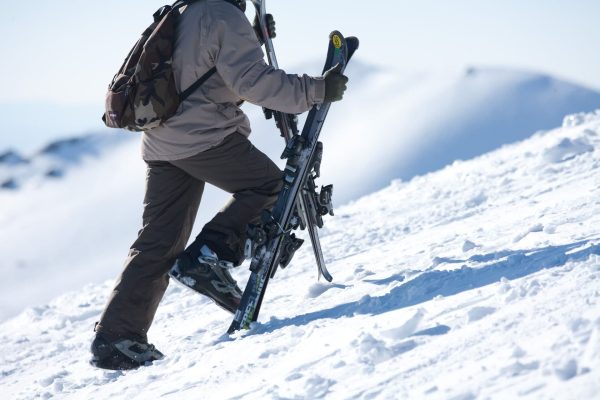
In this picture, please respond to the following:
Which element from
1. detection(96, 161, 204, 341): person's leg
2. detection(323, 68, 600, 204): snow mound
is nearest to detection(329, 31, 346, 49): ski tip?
detection(96, 161, 204, 341): person's leg

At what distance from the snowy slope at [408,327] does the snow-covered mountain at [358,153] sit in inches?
531

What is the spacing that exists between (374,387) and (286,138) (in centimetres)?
201

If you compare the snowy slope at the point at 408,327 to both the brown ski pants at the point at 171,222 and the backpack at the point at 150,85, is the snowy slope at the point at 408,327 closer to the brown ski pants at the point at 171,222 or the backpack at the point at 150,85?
the brown ski pants at the point at 171,222

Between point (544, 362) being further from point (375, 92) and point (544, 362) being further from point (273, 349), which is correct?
point (375, 92)

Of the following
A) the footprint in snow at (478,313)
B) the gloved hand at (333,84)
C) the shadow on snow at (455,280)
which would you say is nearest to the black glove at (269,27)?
the gloved hand at (333,84)

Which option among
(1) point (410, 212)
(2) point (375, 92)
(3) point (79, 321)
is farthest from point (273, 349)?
(2) point (375, 92)

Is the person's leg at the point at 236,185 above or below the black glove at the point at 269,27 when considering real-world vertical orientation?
below

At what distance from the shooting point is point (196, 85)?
358 cm

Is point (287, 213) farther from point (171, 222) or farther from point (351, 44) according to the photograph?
point (351, 44)

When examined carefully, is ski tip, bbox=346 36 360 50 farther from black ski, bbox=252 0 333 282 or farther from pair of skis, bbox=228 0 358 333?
black ski, bbox=252 0 333 282

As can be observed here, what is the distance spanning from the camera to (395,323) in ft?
9.82

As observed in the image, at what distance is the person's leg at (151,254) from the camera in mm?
3770

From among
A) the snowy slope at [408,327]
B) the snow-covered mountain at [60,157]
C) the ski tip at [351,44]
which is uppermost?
the snow-covered mountain at [60,157]

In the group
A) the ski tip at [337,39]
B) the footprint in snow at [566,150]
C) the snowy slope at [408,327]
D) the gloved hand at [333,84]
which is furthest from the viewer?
the footprint in snow at [566,150]
